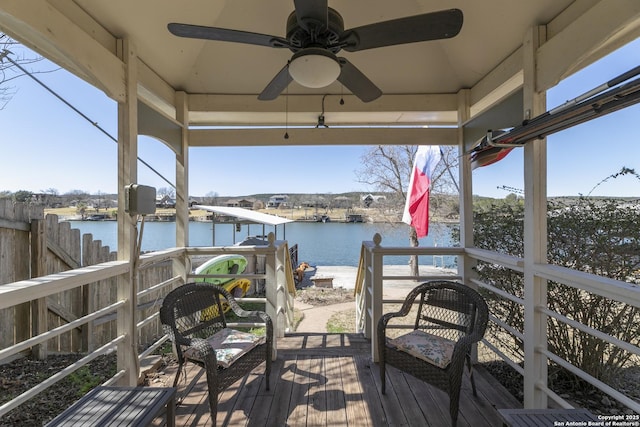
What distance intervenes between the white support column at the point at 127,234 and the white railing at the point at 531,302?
6.26 feet

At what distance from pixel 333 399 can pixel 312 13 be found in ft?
7.69

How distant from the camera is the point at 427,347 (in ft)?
6.53

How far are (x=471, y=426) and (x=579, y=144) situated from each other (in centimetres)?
249

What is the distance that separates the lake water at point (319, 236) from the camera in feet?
Result: 15.8

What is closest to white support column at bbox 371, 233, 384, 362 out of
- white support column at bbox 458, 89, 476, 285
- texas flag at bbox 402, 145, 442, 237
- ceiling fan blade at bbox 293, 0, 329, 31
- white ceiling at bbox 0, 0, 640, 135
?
white support column at bbox 458, 89, 476, 285

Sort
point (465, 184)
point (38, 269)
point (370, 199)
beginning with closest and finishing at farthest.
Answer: point (38, 269), point (465, 184), point (370, 199)

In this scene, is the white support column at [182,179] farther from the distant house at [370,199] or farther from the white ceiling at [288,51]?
the distant house at [370,199]

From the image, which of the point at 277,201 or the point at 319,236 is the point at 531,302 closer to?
the point at 277,201

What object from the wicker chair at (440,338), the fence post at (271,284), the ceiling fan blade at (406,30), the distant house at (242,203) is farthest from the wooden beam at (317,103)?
the distant house at (242,203)

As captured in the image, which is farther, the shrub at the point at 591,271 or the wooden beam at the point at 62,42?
the shrub at the point at 591,271

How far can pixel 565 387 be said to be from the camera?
8.20ft

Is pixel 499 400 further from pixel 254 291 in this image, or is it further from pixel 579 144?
pixel 254 291

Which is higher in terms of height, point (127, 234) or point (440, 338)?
point (127, 234)

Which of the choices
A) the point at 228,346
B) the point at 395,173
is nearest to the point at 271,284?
the point at 228,346
